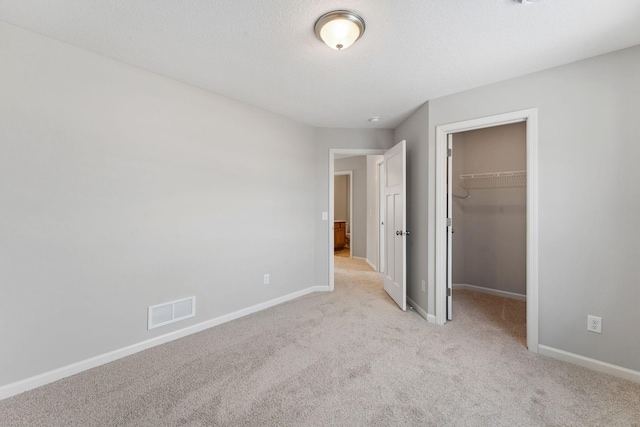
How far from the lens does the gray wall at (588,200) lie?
1.95 metres

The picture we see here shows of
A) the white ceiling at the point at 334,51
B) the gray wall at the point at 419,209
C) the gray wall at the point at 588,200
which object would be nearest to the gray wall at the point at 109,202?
the white ceiling at the point at 334,51

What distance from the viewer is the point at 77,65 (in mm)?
1996

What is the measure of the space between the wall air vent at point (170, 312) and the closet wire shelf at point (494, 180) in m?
3.85

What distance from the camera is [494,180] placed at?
383 cm

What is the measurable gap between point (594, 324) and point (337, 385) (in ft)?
6.49

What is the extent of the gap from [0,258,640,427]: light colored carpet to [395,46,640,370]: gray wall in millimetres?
302

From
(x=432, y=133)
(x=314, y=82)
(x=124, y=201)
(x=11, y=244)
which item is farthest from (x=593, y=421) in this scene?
(x=11, y=244)

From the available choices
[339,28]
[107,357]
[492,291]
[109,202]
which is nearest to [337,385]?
[107,357]

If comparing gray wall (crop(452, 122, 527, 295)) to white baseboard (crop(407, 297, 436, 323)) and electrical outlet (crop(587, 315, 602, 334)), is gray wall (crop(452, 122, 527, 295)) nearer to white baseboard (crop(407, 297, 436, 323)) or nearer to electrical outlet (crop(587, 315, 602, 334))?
white baseboard (crop(407, 297, 436, 323))

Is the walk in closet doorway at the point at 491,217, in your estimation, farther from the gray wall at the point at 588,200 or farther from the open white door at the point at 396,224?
the gray wall at the point at 588,200

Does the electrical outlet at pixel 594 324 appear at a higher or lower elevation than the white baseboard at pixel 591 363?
higher

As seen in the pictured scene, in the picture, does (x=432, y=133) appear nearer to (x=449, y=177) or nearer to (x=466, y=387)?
(x=449, y=177)

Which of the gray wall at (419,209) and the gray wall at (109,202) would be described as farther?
the gray wall at (419,209)

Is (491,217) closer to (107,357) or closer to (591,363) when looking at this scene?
(591,363)
